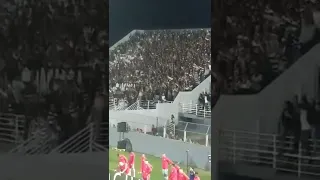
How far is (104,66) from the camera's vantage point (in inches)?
115

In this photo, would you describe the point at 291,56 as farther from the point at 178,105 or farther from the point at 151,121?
the point at 151,121

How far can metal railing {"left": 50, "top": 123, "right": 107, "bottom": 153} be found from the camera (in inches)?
112

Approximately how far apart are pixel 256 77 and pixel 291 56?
8.7 inches

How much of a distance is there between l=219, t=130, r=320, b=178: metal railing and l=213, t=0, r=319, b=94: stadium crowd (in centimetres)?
26

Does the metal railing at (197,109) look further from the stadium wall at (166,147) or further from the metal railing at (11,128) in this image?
the metal railing at (11,128)

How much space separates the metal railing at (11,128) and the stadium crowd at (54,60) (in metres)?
0.03

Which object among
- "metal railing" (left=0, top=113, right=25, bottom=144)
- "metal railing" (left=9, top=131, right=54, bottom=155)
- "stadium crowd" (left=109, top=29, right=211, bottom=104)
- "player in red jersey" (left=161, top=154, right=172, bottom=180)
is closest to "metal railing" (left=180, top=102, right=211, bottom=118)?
"stadium crowd" (left=109, top=29, right=211, bottom=104)

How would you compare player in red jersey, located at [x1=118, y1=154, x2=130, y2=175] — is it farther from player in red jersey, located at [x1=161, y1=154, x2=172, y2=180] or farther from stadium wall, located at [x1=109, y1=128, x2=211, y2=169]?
player in red jersey, located at [x1=161, y1=154, x2=172, y2=180]

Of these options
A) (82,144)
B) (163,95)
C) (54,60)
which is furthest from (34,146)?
(163,95)

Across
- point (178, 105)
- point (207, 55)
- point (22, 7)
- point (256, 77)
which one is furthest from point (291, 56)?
point (22, 7)

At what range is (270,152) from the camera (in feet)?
8.34

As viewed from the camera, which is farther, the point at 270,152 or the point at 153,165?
the point at 153,165

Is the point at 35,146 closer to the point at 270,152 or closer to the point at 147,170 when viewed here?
the point at 147,170

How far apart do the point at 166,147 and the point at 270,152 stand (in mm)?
622
